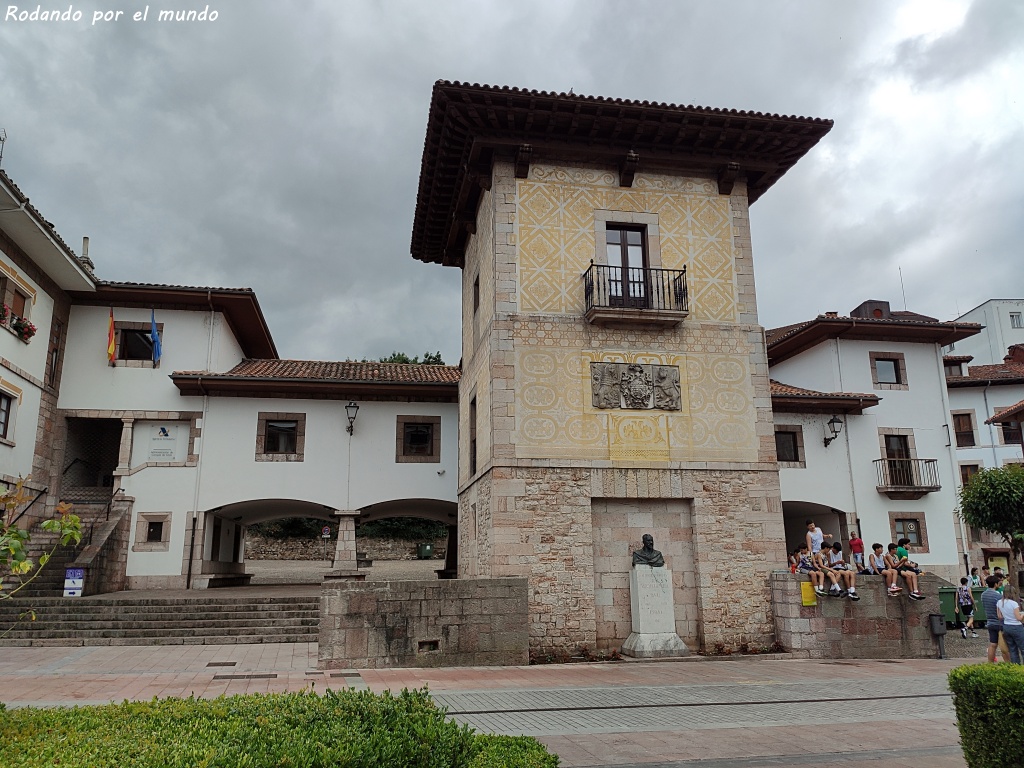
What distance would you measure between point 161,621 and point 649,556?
9543 mm

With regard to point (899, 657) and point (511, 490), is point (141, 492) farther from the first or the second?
point (899, 657)

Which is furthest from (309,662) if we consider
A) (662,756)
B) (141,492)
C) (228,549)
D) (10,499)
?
(228,549)

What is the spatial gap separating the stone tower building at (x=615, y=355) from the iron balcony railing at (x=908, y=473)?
980 cm

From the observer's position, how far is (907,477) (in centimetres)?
2208

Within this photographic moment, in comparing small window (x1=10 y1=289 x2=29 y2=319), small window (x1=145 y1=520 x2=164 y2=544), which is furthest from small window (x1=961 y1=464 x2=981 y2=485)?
small window (x1=10 y1=289 x2=29 y2=319)

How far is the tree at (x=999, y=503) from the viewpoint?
805 inches

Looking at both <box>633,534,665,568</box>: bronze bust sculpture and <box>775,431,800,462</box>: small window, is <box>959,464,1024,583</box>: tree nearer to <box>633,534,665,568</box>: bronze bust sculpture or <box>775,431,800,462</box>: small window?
<box>775,431,800,462</box>: small window

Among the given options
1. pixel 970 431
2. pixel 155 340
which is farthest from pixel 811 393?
pixel 155 340

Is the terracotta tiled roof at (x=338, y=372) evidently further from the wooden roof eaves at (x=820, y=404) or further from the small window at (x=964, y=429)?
the small window at (x=964, y=429)

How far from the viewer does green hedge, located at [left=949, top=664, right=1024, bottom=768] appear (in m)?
4.73

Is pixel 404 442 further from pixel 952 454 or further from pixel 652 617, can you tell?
pixel 952 454

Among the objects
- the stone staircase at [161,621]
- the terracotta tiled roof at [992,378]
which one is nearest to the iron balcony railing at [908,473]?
the terracotta tiled roof at [992,378]

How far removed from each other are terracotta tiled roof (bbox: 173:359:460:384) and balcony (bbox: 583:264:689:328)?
7408 mm

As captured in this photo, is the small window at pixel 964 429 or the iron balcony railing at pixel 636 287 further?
the small window at pixel 964 429
